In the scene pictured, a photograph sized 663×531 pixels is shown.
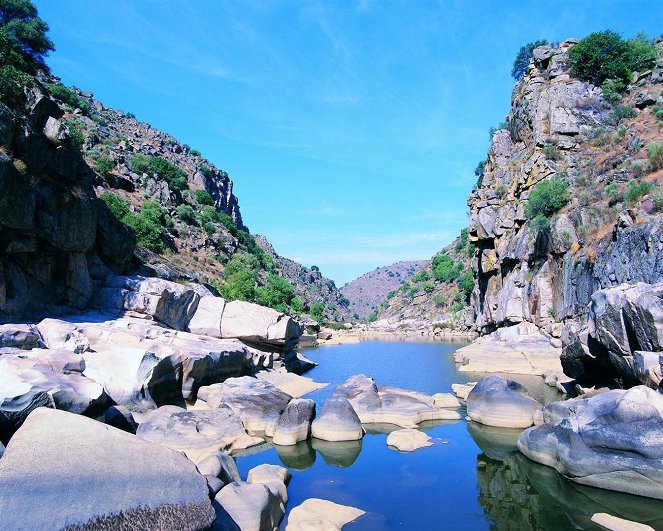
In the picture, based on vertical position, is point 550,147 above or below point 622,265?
above

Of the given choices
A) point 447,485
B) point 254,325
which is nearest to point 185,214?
point 254,325

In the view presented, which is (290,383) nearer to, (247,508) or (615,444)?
(247,508)

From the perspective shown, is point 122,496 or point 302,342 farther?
point 302,342

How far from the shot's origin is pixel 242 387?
2230cm

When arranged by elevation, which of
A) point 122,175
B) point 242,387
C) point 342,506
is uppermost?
point 122,175

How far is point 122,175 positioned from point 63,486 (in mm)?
66807

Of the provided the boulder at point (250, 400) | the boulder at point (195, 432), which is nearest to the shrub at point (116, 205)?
the boulder at point (250, 400)

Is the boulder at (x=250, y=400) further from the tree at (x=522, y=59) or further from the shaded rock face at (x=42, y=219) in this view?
the tree at (x=522, y=59)

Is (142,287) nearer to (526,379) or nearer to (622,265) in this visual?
(526,379)

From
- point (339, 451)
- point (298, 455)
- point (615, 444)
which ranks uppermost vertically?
point (615, 444)

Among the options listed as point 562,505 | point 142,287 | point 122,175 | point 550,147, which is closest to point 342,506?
point 562,505

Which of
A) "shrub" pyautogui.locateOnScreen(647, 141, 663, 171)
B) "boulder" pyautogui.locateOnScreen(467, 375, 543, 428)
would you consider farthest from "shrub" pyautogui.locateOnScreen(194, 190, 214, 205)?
"boulder" pyautogui.locateOnScreen(467, 375, 543, 428)

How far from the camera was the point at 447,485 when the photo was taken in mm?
14305

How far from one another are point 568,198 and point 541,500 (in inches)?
A: 1371
